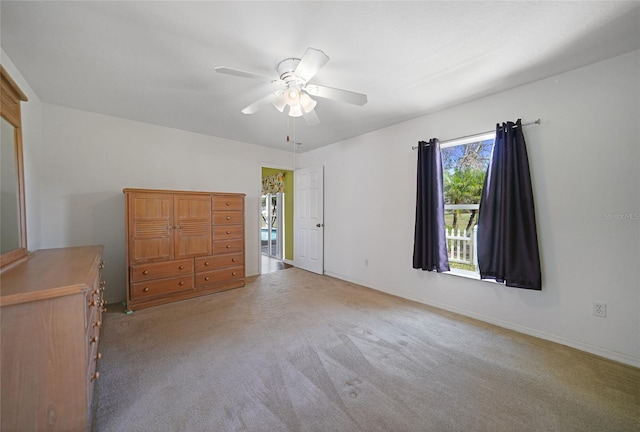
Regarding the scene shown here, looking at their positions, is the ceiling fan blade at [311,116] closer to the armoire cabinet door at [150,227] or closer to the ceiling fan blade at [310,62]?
the ceiling fan blade at [310,62]

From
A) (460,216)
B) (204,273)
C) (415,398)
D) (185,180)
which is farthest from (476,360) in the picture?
(185,180)

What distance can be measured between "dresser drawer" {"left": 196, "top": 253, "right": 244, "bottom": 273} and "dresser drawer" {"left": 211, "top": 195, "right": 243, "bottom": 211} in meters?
0.72

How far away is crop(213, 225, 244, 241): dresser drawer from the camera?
3535 mm

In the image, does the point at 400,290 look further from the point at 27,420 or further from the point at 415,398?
the point at 27,420

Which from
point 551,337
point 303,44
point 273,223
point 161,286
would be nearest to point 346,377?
point 551,337

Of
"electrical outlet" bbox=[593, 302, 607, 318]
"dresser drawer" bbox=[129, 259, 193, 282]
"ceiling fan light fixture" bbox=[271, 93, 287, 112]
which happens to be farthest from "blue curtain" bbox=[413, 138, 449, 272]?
"dresser drawer" bbox=[129, 259, 193, 282]

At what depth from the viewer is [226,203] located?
361 centimetres

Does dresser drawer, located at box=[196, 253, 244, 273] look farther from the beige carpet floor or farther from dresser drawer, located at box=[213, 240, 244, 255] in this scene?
the beige carpet floor

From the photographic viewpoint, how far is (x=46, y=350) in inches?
43.9

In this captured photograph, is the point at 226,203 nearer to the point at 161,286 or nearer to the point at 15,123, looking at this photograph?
the point at 161,286

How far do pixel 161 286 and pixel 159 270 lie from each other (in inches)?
8.0

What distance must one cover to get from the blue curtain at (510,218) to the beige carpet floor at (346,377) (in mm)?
611

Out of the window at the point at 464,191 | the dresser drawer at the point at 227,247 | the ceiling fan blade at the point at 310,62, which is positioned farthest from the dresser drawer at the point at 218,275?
the window at the point at 464,191

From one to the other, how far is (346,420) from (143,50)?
2908mm
